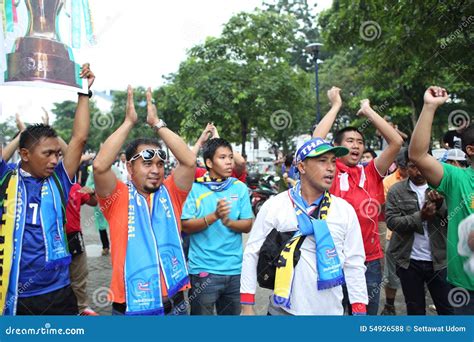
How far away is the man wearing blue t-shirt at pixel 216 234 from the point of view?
3.31m

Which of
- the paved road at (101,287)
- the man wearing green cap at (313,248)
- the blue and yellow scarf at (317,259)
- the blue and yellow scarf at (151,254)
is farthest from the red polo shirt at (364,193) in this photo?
the paved road at (101,287)

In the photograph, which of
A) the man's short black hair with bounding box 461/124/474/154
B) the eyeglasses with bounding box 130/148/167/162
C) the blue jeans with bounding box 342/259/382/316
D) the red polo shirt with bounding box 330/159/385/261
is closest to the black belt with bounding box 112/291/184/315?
the eyeglasses with bounding box 130/148/167/162

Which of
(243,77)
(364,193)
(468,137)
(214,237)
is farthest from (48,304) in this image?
(243,77)

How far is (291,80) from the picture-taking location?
618 inches

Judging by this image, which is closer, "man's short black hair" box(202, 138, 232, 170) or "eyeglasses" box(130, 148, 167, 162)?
"eyeglasses" box(130, 148, 167, 162)

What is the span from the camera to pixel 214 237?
3.40m

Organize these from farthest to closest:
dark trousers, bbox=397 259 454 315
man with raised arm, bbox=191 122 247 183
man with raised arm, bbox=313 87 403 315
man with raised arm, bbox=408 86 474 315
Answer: man with raised arm, bbox=191 122 247 183, dark trousers, bbox=397 259 454 315, man with raised arm, bbox=313 87 403 315, man with raised arm, bbox=408 86 474 315

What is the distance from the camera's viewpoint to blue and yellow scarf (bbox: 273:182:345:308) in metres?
2.41

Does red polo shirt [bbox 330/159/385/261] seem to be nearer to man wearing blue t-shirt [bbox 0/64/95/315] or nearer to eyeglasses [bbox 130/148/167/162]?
eyeglasses [bbox 130/148/167/162]

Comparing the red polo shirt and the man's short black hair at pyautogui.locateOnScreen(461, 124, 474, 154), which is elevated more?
the man's short black hair at pyautogui.locateOnScreen(461, 124, 474, 154)

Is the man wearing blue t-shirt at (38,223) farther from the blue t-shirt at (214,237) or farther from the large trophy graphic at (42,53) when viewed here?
the blue t-shirt at (214,237)

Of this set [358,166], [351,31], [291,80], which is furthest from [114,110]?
[358,166]

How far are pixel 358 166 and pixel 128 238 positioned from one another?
198 cm

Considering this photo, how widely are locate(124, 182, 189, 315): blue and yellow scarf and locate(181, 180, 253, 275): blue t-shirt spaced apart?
587mm
